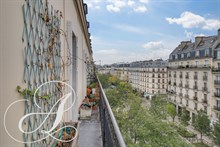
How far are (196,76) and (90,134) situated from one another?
24.6m

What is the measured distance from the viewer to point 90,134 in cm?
404

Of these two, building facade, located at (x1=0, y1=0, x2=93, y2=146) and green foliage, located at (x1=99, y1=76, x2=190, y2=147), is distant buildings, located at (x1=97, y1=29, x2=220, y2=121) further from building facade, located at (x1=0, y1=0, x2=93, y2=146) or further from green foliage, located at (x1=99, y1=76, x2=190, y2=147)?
building facade, located at (x1=0, y1=0, x2=93, y2=146)

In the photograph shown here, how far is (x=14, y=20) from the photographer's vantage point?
113 centimetres

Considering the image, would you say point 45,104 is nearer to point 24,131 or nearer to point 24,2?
point 24,131

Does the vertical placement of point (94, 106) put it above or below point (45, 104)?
below

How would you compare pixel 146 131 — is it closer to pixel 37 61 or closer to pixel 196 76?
pixel 37 61

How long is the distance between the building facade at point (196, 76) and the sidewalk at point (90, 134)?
20.3m

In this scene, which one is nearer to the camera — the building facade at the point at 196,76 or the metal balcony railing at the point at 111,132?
the metal balcony railing at the point at 111,132

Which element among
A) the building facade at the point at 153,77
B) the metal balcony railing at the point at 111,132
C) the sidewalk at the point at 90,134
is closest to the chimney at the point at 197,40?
the building facade at the point at 153,77

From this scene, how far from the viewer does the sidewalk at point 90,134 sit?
3535 mm

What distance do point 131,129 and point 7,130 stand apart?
1600cm

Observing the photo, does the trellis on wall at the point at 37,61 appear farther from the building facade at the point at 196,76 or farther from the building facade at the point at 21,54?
the building facade at the point at 196,76

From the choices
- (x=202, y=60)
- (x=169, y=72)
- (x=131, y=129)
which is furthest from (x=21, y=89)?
(x=169, y=72)

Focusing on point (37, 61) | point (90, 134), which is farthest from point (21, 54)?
point (90, 134)
